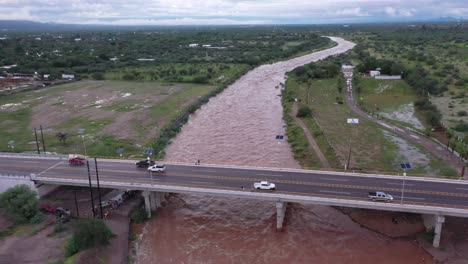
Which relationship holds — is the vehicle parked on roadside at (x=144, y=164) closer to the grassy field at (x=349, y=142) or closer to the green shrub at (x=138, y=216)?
the green shrub at (x=138, y=216)

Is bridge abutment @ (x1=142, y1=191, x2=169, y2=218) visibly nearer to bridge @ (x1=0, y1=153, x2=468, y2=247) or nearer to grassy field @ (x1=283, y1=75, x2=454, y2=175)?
bridge @ (x1=0, y1=153, x2=468, y2=247)

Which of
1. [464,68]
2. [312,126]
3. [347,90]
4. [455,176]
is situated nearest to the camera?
[455,176]

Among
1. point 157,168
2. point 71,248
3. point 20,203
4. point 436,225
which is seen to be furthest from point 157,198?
point 436,225

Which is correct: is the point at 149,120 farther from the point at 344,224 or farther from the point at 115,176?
the point at 344,224

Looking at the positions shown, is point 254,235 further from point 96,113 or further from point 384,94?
point 384,94

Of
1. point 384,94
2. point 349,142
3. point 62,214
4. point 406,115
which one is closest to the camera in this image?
point 62,214

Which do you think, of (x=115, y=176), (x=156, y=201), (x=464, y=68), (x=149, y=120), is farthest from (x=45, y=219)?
(x=464, y=68)
